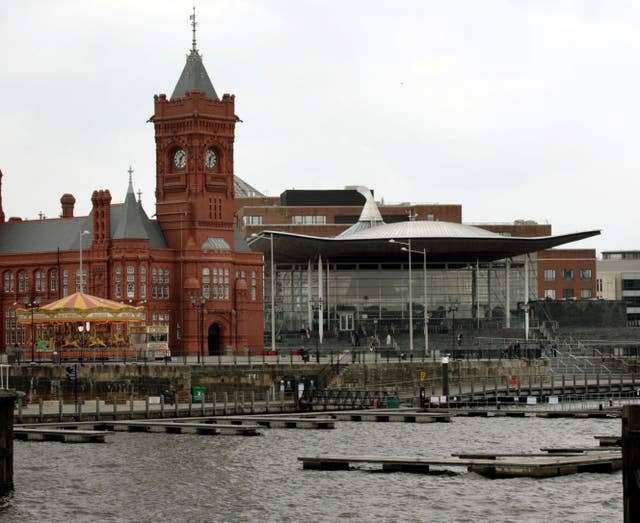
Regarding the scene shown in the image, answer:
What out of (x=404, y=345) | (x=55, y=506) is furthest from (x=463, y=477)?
(x=404, y=345)

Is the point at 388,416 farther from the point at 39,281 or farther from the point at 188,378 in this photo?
the point at 39,281

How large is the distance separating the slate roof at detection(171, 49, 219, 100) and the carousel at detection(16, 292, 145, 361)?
28.6m

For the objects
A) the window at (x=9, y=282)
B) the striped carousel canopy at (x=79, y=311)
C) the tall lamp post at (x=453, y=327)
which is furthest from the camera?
the window at (x=9, y=282)

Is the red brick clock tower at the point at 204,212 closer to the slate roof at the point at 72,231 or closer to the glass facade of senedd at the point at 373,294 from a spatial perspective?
the slate roof at the point at 72,231

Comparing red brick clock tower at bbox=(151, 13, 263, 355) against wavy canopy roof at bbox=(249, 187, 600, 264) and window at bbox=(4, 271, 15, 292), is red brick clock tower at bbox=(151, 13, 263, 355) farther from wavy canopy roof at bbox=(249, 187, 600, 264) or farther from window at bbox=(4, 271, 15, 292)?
window at bbox=(4, 271, 15, 292)

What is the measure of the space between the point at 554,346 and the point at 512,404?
31.2 meters

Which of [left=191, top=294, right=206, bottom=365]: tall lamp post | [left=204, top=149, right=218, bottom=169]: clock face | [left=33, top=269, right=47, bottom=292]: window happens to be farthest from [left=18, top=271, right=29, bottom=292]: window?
[left=204, top=149, right=218, bottom=169]: clock face

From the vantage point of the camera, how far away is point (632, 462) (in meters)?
45.3

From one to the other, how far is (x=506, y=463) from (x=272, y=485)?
9751 millimetres

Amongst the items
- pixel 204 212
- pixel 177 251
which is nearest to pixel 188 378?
pixel 177 251

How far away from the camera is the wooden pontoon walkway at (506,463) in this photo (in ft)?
214

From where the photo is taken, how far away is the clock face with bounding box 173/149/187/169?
144 metres

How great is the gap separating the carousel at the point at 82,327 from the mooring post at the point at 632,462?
76.7 metres

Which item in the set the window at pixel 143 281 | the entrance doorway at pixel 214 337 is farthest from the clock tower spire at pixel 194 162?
the entrance doorway at pixel 214 337
